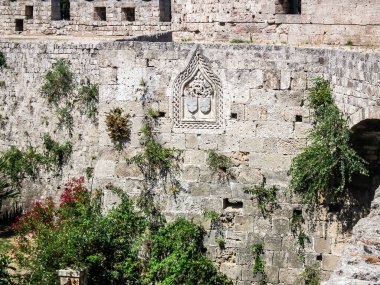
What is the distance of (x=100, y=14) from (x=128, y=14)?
0.87 meters

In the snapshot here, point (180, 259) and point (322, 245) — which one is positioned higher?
point (322, 245)

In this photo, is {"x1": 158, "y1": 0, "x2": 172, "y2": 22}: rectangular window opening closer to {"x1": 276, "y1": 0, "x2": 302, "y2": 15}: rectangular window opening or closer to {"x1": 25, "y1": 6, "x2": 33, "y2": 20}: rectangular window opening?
{"x1": 25, "y1": 6, "x2": 33, "y2": 20}: rectangular window opening

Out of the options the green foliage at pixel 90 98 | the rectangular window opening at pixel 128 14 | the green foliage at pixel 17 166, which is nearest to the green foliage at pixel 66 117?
the green foliage at pixel 90 98

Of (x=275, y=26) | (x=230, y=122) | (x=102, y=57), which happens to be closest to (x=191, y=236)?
(x=230, y=122)

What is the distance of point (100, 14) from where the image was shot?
22953 millimetres

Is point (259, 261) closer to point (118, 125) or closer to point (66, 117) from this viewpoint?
point (118, 125)

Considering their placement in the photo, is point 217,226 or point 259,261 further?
point 217,226

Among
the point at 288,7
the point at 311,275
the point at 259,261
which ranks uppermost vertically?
the point at 288,7

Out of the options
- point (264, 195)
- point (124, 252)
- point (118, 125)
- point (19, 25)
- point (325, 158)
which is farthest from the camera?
point (19, 25)

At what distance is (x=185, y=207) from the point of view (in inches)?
488

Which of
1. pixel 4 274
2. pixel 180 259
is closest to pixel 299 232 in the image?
pixel 180 259

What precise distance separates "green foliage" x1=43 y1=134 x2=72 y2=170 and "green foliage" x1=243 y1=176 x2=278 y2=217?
22.6 ft

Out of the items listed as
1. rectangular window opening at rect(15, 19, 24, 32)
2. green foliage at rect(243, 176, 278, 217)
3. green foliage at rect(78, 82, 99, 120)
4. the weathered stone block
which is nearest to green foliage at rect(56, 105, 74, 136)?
green foliage at rect(78, 82, 99, 120)

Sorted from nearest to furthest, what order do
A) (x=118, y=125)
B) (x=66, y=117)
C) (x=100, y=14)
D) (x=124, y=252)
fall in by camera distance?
(x=124, y=252)
(x=118, y=125)
(x=66, y=117)
(x=100, y=14)
